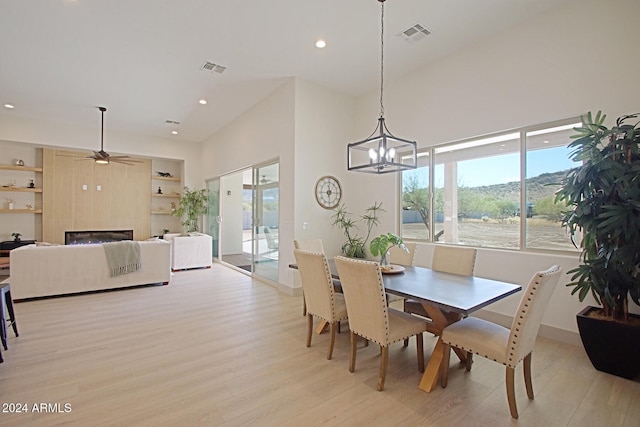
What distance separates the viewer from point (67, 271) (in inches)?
190

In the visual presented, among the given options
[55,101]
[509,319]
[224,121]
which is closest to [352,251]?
[509,319]

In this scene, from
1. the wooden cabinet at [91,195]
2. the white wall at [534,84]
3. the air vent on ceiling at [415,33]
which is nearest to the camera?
the white wall at [534,84]

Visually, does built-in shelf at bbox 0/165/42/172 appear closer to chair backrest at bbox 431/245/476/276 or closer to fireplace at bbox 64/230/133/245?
fireplace at bbox 64/230/133/245

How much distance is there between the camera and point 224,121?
730 cm

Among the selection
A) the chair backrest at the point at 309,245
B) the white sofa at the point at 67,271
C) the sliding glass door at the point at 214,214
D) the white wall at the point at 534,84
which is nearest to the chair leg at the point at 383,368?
the chair backrest at the point at 309,245

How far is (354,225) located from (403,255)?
1.92 m

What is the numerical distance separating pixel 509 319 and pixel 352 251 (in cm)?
251

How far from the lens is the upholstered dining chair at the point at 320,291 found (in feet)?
9.17

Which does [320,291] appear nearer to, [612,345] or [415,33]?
[612,345]

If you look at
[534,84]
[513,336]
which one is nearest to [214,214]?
[534,84]

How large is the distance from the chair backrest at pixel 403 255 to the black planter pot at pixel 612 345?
1.66 m

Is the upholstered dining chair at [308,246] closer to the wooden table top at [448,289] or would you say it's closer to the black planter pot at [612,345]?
the wooden table top at [448,289]

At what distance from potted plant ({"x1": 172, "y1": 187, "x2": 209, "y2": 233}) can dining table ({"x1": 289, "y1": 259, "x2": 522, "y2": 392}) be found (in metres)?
6.98

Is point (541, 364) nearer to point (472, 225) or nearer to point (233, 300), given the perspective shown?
point (472, 225)
